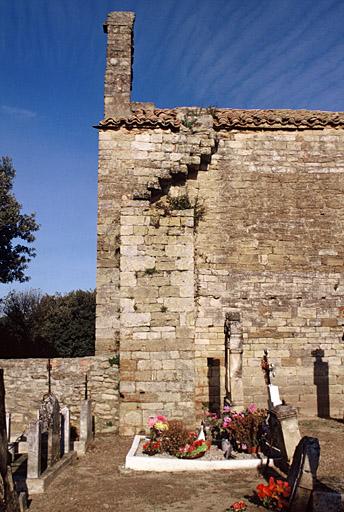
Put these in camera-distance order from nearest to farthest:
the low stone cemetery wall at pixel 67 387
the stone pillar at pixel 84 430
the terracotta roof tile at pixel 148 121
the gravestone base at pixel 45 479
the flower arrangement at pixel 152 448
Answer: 1. the gravestone base at pixel 45 479
2. the flower arrangement at pixel 152 448
3. the stone pillar at pixel 84 430
4. the low stone cemetery wall at pixel 67 387
5. the terracotta roof tile at pixel 148 121

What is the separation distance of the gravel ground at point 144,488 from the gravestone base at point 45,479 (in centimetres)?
10

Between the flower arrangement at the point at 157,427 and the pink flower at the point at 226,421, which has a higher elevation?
the pink flower at the point at 226,421

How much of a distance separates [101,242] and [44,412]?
5.31 m

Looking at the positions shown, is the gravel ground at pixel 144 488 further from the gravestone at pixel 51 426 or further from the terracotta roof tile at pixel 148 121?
the terracotta roof tile at pixel 148 121

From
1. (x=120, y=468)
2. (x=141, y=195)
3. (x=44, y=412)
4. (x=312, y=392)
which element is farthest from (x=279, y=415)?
(x=141, y=195)

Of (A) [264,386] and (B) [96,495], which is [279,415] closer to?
(B) [96,495]

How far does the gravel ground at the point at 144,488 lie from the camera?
6.16 metres

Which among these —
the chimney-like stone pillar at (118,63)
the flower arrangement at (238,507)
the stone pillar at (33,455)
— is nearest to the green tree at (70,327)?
the chimney-like stone pillar at (118,63)

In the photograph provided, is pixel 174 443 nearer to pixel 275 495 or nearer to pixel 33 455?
pixel 33 455

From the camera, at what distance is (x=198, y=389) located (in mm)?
12047

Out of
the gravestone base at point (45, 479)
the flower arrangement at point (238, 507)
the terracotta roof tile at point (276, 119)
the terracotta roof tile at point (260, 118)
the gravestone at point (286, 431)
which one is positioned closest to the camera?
the flower arrangement at point (238, 507)

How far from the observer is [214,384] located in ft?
39.6

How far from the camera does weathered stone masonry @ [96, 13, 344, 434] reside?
12227 millimetres

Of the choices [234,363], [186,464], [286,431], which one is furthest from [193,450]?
[234,363]
